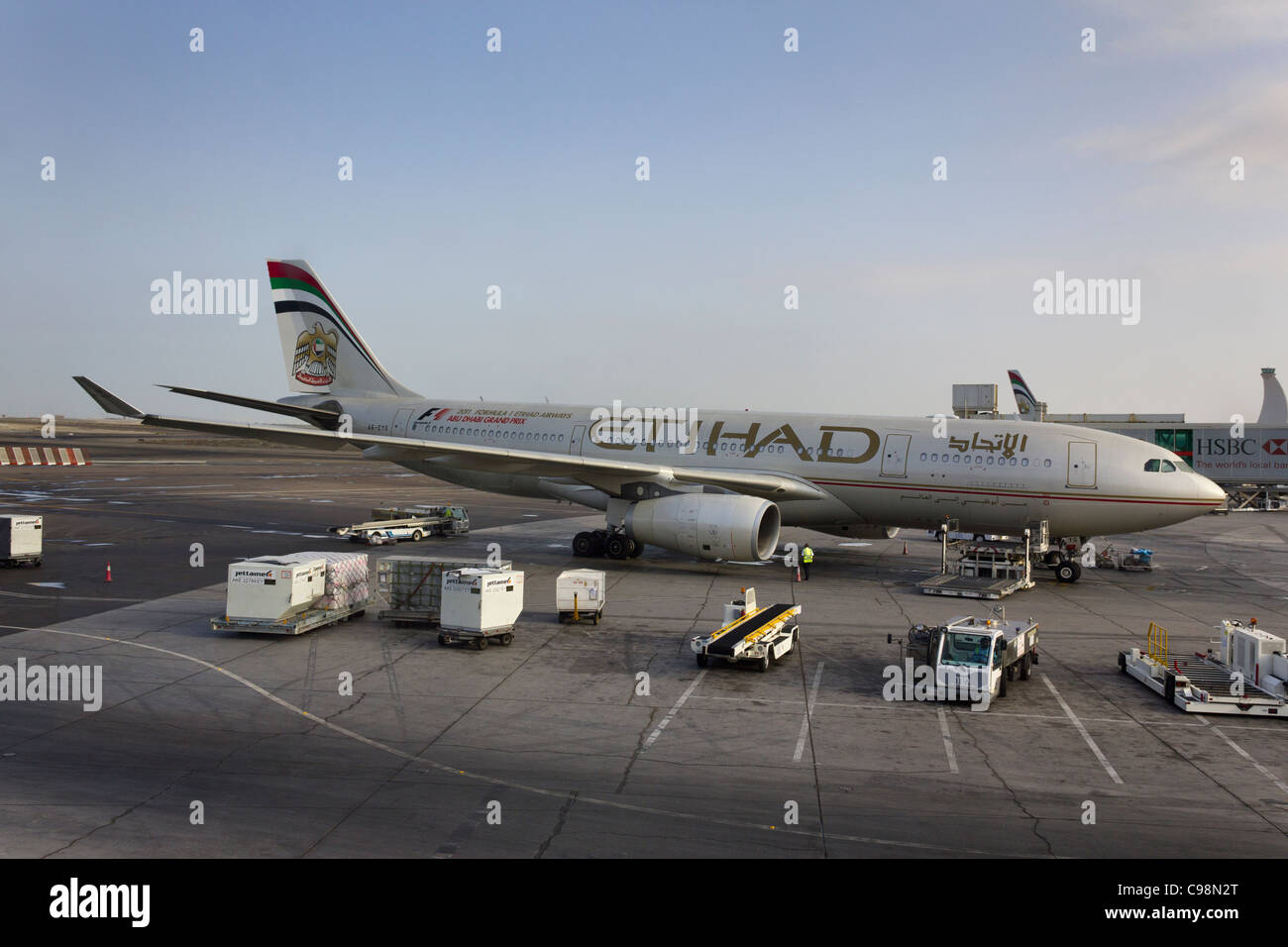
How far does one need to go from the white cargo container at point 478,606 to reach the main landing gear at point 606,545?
1180cm

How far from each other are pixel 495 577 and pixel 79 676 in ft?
23.6

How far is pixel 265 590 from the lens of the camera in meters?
19.0

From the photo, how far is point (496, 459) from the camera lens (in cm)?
2761

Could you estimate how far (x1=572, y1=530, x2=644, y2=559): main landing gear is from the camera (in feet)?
101

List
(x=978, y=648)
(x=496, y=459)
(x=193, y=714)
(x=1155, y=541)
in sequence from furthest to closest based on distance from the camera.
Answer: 1. (x=1155, y=541)
2. (x=496, y=459)
3. (x=978, y=648)
4. (x=193, y=714)

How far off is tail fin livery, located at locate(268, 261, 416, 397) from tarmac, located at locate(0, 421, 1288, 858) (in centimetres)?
1333

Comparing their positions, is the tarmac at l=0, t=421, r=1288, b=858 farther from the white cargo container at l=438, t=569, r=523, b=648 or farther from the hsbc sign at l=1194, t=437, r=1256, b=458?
the hsbc sign at l=1194, t=437, r=1256, b=458

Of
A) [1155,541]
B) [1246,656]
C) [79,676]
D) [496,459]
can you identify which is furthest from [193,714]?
[1155,541]

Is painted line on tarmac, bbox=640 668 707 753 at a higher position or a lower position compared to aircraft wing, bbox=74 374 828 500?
lower

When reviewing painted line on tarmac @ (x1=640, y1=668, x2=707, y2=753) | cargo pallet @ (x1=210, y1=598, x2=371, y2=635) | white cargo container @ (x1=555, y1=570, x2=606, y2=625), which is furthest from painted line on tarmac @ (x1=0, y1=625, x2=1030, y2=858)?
white cargo container @ (x1=555, y1=570, x2=606, y2=625)

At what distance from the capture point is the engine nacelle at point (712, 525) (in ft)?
83.6

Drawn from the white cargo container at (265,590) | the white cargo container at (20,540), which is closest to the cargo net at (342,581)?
the white cargo container at (265,590)

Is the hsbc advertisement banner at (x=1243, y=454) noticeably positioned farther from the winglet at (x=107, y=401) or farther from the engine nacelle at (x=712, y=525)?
the winglet at (x=107, y=401)

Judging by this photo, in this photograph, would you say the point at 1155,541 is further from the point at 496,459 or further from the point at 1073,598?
the point at 496,459
